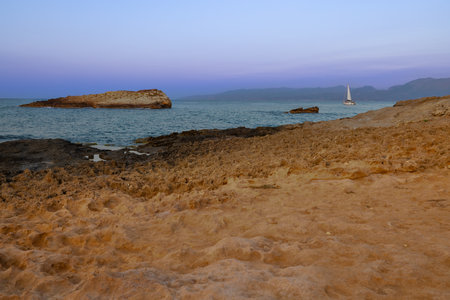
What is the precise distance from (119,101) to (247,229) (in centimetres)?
5645

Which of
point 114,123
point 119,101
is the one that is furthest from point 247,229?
point 119,101

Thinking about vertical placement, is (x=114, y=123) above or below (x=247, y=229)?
above

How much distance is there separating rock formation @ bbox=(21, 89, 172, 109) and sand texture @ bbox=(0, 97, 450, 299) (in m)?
50.5

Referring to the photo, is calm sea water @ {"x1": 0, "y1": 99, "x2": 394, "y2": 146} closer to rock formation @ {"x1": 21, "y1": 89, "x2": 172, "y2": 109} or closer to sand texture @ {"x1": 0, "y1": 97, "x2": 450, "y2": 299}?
sand texture @ {"x1": 0, "y1": 97, "x2": 450, "y2": 299}

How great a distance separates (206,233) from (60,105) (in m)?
61.6

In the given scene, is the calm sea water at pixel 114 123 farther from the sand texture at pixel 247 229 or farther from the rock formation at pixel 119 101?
the rock formation at pixel 119 101

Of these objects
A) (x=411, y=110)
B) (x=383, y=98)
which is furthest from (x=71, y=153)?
(x=383, y=98)

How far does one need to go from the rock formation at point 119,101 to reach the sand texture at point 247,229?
50.5m

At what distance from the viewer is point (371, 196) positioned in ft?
12.9

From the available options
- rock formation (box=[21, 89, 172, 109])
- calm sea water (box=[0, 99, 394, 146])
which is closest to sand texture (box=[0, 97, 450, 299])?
calm sea water (box=[0, 99, 394, 146])

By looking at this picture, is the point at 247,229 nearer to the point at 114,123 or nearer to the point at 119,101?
the point at 114,123

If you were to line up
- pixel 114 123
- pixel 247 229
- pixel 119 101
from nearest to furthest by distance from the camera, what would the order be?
pixel 247 229
pixel 114 123
pixel 119 101

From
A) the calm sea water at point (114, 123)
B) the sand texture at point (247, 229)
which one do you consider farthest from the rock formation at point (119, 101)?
the sand texture at point (247, 229)

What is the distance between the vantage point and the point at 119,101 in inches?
2185
